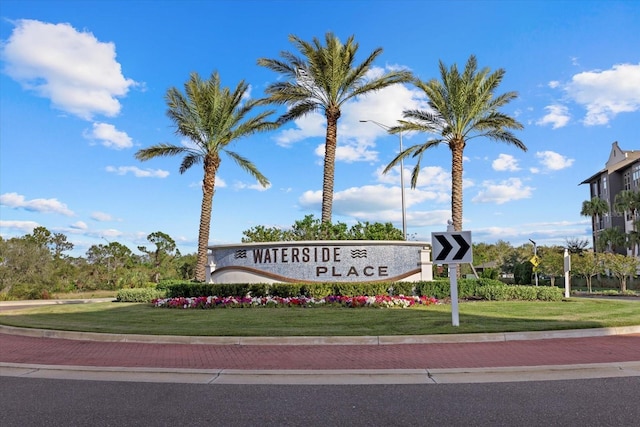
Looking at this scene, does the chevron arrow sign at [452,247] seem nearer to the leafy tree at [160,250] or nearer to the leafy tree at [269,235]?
the leafy tree at [269,235]

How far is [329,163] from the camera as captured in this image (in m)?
25.0

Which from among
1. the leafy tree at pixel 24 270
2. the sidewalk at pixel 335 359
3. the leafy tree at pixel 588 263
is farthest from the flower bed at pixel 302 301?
the leafy tree at pixel 588 263

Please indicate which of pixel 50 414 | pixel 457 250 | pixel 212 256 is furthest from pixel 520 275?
pixel 50 414

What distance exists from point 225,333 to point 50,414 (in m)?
5.61

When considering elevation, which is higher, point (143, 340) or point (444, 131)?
point (444, 131)

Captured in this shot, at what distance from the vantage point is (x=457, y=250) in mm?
12070

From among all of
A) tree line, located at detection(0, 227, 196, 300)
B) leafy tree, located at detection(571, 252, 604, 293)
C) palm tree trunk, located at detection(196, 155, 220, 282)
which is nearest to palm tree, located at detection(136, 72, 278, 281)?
palm tree trunk, located at detection(196, 155, 220, 282)

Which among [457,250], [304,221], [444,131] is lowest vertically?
[457,250]

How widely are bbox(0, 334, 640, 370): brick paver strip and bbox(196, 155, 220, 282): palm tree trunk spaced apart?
55.2ft

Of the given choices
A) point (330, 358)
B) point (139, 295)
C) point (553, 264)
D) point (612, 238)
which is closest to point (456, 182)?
point (139, 295)

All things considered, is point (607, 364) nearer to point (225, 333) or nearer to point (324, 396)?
point (324, 396)

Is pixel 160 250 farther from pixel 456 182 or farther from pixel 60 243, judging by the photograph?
pixel 456 182

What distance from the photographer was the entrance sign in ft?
65.3

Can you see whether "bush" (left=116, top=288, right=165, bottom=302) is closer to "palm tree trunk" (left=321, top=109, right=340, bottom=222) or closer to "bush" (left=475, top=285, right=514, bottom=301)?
"palm tree trunk" (left=321, top=109, right=340, bottom=222)
